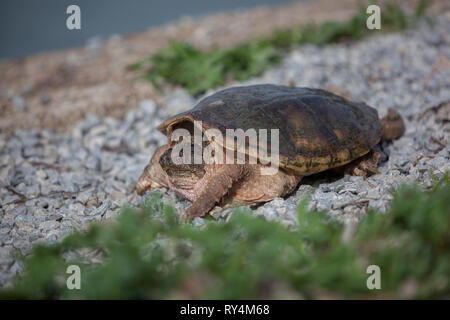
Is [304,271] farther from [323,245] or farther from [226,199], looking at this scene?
[226,199]

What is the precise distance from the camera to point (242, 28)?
24.1 feet

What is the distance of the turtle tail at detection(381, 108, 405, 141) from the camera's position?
3695 millimetres

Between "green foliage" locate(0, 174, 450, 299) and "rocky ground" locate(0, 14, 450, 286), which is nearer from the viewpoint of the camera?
"green foliage" locate(0, 174, 450, 299)

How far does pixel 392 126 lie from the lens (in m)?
3.72

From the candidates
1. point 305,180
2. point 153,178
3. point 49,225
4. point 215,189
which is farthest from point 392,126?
point 49,225

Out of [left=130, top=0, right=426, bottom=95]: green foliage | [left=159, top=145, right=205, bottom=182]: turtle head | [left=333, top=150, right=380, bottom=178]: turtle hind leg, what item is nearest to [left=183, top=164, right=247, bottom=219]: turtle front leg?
[left=159, top=145, right=205, bottom=182]: turtle head

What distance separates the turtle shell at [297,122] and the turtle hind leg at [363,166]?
0.37 ft

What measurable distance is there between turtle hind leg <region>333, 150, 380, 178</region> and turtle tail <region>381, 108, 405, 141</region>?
0.48m

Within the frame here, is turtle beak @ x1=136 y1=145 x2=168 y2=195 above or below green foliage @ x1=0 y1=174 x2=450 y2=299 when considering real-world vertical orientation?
above

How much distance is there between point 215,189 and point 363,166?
1.25 m

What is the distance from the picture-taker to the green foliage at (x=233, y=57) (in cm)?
518

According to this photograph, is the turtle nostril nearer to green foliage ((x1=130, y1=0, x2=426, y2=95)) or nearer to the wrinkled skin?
the wrinkled skin

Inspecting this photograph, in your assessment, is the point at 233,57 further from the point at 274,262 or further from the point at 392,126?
the point at 274,262

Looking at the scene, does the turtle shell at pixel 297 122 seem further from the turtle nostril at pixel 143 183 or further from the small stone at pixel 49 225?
the small stone at pixel 49 225
